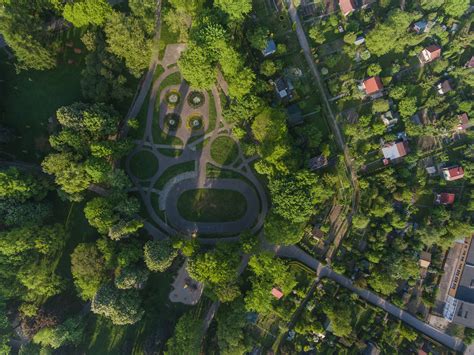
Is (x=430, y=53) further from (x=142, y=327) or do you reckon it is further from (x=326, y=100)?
(x=142, y=327)

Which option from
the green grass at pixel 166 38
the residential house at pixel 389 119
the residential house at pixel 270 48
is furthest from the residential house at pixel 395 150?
the green grass at pixel 166 38

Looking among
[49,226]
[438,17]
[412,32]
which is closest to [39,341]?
[49,226]

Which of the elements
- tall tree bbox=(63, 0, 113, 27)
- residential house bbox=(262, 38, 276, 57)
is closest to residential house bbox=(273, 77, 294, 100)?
residential house bbox=(262, 38, 276, 57)

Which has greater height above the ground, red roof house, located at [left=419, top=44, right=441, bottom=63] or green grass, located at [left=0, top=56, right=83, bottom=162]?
red roof house, located at [left=419, top=44, right=441, bottom=63]

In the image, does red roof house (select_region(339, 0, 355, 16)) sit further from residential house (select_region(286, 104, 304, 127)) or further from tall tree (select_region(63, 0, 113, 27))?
tall tree (select_region(63, 0, 113, 27))

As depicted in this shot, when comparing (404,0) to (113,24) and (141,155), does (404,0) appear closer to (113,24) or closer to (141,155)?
(113,24)

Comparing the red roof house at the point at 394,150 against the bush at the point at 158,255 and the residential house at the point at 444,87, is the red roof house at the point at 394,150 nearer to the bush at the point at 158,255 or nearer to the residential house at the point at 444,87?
the residential house at the point at 444,87
